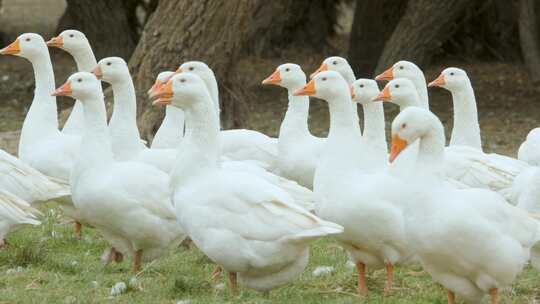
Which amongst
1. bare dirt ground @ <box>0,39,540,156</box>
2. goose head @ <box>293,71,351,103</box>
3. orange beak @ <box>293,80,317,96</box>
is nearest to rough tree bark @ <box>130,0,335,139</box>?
bare dirt ground @ <box>0,39,540,156</box>

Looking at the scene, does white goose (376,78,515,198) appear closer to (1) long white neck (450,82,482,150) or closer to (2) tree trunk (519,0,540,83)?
(1) long white neck (450,82,482,150)

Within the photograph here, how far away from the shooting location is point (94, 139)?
8328 millimetres

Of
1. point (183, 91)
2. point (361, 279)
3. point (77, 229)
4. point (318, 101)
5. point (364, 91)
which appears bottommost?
point (318, 101)

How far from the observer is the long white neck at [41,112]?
397 inches

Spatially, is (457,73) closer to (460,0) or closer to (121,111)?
(121,111)

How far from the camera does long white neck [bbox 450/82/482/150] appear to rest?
33.8 feet

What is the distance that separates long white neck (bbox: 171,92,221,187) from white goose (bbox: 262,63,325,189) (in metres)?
2.50

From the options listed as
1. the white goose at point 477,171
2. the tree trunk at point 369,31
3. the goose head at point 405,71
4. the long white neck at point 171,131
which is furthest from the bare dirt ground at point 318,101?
the white goose at point 477,171

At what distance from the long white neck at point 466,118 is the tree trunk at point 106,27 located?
31.9ft

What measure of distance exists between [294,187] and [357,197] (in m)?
0.97

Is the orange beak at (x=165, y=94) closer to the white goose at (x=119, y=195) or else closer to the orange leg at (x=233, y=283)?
the white goose at (x=119, y=195)

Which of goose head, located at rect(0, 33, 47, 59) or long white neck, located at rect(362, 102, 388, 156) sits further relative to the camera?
goose head, located at rect(0, 33, 47, 59)

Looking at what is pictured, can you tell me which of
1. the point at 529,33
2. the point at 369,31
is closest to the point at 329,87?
the point at 529,33

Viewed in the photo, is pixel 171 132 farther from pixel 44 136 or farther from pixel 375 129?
pixel 375 129
